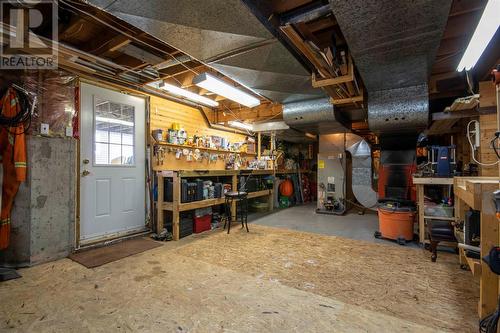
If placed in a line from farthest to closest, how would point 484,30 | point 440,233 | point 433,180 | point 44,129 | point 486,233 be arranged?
1. point 433,180
2. point 44,129
3. point 440,233
4. point 484,30
5. point 486,233

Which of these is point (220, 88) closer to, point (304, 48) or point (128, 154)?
point (304, 48)

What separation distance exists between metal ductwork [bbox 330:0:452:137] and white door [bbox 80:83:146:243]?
3.41 m

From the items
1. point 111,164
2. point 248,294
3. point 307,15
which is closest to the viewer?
point 307,15

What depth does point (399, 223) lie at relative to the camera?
3.59 m

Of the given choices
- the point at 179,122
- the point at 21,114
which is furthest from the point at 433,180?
the point at 21,114

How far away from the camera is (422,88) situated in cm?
304

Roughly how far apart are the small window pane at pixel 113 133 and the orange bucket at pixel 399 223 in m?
4.20

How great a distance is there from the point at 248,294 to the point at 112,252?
207cm

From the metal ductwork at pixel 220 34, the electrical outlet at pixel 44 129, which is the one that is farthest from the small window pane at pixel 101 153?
the metal ductwork at pixel 220 34

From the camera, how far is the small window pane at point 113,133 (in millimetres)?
3539

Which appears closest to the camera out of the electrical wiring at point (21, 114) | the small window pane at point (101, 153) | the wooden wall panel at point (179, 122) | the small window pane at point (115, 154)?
the electrical wiring at point (21, 114)

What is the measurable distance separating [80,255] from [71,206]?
63 centimetres

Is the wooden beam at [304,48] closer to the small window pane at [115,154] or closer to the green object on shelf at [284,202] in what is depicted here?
the small window pane at [115,154]

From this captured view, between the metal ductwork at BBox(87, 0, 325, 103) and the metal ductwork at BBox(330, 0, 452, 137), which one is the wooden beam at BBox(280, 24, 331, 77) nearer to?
the metal ductwork at BBox(87, 0, 325, 103)
